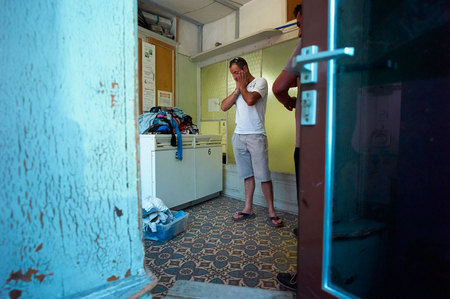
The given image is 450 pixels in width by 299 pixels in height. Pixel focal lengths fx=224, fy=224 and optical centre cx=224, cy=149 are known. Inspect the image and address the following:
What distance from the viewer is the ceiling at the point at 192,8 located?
3178mm

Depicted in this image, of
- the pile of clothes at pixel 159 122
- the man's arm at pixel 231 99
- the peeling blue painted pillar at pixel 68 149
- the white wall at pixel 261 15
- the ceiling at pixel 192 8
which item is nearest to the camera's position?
the peeling blue painted pillar at pixel 68 149

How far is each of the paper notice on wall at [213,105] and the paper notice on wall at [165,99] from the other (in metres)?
0.64

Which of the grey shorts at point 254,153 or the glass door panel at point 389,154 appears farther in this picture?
the grey shorts at point 254,153

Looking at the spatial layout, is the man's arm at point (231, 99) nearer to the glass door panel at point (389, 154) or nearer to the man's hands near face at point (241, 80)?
the man's hands near face at point (241, 80)

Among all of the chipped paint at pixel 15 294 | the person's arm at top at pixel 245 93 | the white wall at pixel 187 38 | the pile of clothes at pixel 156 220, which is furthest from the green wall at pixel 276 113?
the chipped paint at pixel 15 294

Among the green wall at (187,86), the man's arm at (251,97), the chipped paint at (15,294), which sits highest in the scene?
the green wall at (187,86)

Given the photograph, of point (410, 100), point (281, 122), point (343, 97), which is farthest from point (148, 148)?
point (410, 100)

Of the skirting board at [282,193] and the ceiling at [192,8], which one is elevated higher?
the ceiling at [192,8]

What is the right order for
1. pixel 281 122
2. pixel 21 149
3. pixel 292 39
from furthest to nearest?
pixel 281 122 < pixel 292 39 < pixel 21 149

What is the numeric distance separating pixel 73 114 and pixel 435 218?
119 centimetres

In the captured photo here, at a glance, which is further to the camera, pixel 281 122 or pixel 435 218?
pixel 281 122

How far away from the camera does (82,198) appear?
66 cm

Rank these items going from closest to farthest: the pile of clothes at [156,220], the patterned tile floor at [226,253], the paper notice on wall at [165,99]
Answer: the patterned tile floor at [226,253] < the pile of clothes at [156,220] < the paper notice on wall at [165,99]

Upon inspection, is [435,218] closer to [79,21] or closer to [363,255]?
[363,255]
